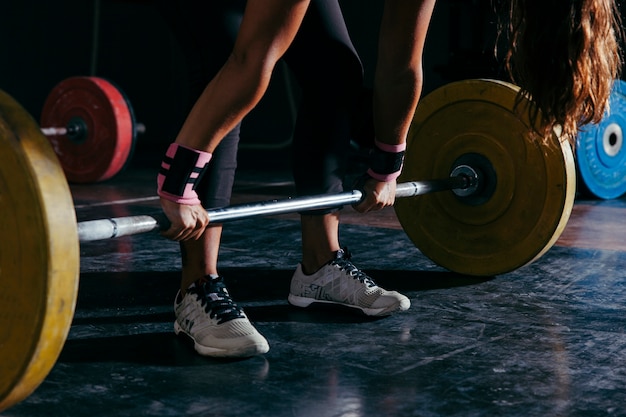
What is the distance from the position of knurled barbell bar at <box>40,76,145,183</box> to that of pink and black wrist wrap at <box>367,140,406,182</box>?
7.49ft

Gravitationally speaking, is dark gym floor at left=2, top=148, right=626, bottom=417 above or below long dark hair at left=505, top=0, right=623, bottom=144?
below

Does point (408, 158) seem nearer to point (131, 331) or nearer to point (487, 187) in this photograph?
point (487, 187)

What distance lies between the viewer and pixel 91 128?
382 cm

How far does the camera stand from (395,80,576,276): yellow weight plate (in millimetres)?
1904

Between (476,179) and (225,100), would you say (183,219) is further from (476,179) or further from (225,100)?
(476,179)

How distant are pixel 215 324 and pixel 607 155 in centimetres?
227

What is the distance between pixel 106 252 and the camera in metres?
2.29

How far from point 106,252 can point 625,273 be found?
1.26m

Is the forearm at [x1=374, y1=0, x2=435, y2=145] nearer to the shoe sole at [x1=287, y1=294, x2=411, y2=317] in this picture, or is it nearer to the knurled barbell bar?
the shoe sole at [x1=287, y1=294, x2=411, y2=317]

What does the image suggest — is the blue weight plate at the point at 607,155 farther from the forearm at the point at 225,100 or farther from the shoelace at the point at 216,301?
the forearm at the point at 225,100

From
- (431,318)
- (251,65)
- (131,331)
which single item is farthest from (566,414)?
(131,331)

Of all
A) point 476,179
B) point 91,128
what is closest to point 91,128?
point 91,128

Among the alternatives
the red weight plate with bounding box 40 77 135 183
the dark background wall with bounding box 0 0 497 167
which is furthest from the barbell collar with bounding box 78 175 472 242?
the dark background wall with bounding box 0 0 497 167

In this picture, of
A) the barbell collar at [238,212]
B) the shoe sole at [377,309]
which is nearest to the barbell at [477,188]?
the barbell collar at [238,212]
